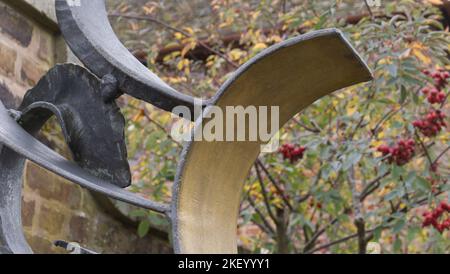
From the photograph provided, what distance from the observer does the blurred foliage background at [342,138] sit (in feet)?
14.7

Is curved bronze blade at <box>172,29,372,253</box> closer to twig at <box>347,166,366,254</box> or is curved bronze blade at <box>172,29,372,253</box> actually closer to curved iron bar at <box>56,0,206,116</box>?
curved iron bar at <box>56,0,206,116</box>

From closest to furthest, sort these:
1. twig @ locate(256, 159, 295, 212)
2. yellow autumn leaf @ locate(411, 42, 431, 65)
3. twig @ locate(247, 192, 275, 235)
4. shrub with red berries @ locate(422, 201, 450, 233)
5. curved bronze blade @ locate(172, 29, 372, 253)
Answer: curved bronze blade @ locate(172, 29, 372, 253)
shrub with red berries @ locate(422, 201, 450, 233)
yellow autumn leaf @ locate(411, 42, 431, 65)
twig @ locate(256, 159, 295, 212)
twig @ locate(247, 192, 275, 235)

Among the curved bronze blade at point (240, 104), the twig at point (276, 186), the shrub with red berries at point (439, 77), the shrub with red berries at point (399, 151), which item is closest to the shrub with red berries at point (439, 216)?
the shrub with red berries at point (399, 151)

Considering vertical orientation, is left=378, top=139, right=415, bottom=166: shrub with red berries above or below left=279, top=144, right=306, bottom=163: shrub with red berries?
below

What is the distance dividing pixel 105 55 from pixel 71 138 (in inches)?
6.8

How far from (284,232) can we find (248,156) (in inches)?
142

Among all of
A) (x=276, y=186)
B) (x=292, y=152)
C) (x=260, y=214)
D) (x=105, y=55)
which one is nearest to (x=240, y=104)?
(x=105, y=55)

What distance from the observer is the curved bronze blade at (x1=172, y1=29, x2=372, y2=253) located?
1.49 metres

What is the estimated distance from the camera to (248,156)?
1.68 metres

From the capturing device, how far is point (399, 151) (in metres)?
4.33

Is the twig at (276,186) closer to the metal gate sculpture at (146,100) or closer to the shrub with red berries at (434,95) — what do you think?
Result: the shrub with red berries at (434,95)

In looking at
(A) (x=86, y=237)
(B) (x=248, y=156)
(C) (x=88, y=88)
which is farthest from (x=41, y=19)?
(B) (x=248, y=156)

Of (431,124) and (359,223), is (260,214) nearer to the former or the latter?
(359,223)

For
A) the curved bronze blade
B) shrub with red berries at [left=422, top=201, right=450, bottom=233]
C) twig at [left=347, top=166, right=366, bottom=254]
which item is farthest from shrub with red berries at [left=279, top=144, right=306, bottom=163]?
the curved bronze blade
